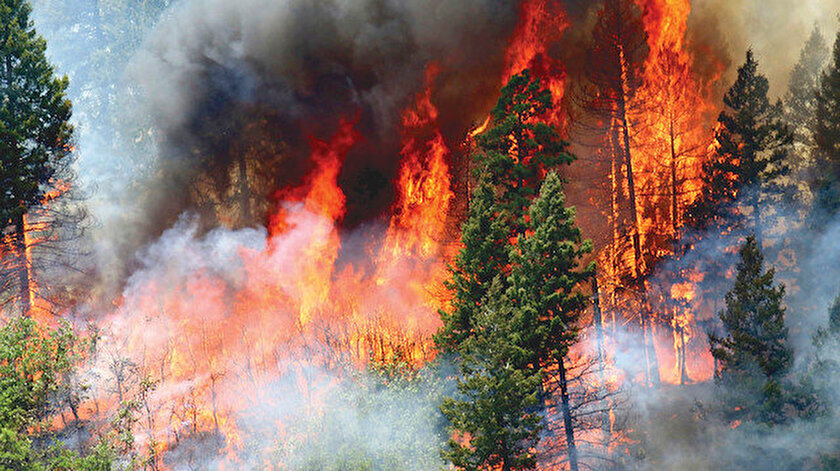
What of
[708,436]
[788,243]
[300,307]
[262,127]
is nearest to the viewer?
[708,436]

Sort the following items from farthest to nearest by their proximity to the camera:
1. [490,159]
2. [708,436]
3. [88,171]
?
[88,171]
[490,159]
[708,436]

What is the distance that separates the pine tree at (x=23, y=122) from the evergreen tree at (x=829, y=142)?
1394 inches

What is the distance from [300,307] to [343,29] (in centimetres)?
1727

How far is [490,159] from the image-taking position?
29.9 m

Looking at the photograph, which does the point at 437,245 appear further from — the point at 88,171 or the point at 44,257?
the point at 88,171

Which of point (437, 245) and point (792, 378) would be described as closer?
point (792, 378)

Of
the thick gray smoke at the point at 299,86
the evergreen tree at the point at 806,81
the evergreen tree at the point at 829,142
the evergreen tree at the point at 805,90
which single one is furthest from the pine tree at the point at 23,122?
the evergreen tree at the point at 806,81

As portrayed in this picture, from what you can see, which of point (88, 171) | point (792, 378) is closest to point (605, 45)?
point (792, 378)

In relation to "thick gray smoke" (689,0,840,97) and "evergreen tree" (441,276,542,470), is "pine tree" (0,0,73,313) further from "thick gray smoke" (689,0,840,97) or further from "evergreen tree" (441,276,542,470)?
"thick gray smoke" (689,0,840,97)

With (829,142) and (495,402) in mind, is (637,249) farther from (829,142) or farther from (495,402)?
(495,402)

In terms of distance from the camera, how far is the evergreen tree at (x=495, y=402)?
21.9 m

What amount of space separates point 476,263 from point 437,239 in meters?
13.5

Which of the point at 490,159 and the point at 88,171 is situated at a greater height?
the point at 88,171

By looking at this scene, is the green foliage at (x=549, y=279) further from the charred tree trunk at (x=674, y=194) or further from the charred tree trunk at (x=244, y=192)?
the charred tree trunk at (x=244, y=192)
